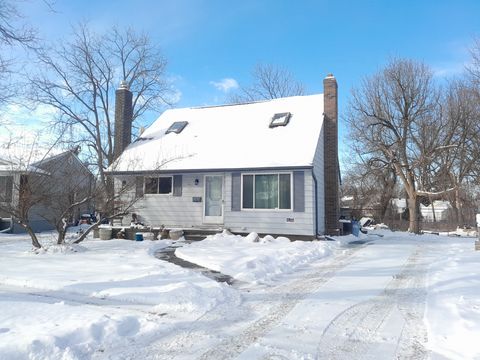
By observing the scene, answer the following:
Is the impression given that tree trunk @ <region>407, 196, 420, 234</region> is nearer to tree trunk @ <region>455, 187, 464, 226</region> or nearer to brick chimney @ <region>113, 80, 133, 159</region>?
tree trunk @ <region>455, 187, 464, 226</region>

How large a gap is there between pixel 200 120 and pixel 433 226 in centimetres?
2193

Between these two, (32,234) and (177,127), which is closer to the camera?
(32,234)

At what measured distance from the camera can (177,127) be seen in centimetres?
1786

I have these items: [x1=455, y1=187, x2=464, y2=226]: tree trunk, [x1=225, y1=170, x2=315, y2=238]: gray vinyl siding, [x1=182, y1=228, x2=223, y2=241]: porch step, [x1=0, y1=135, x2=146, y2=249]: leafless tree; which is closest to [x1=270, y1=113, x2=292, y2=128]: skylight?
[x1=225, y1=170, x2=315, y2=238]: gray vinyl siding

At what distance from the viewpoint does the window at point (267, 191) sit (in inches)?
540

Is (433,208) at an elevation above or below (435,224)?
above

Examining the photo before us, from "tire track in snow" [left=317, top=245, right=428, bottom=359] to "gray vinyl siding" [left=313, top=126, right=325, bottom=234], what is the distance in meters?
7.68

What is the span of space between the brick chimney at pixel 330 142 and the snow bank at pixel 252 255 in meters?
3.34

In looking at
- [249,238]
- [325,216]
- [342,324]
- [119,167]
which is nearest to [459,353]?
[342,324]

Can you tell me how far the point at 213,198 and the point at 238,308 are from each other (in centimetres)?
953

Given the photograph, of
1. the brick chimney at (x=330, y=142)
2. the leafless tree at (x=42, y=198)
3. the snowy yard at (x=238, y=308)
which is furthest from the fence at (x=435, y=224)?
the leafless tree at (x=42, y=198)

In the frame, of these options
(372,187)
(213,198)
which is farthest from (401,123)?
(213,198)

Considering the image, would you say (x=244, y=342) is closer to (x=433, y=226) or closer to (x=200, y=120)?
(x=200, y=120)

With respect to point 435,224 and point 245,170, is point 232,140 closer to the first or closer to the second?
point 245,170
